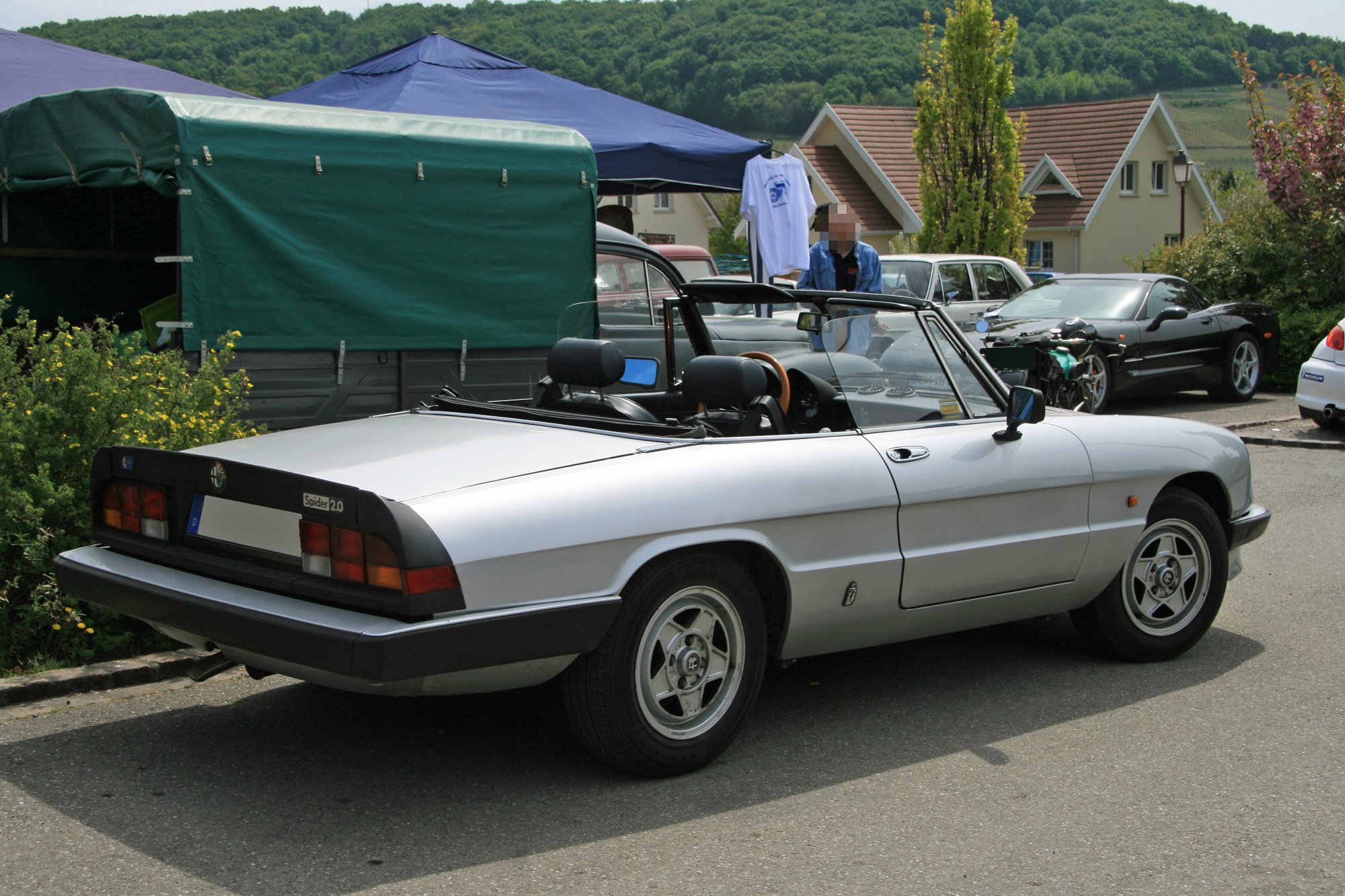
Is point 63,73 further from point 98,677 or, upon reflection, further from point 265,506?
point 265,506

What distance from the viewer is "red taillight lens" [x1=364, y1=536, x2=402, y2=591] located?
3176 millimetres

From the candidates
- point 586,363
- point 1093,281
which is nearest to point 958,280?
point 1093,281

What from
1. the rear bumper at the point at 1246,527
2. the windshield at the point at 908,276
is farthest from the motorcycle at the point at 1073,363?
the rear bumper at the point at 1246,527

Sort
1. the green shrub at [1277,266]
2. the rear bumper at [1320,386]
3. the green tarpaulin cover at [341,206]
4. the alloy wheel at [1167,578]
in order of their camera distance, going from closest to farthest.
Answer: the alloy wheel at [1167,578]
the green tarpaulin cover at [341,206]
the rear bumper at [1320,386]
the green shrub at [1277,266]

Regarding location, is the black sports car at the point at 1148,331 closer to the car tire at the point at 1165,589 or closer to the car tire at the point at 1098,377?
the car tire at the point at 1098,377

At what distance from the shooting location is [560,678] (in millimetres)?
3574

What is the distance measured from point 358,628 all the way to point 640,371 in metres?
1.89

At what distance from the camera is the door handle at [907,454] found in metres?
4.16

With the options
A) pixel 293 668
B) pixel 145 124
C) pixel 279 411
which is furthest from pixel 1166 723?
pixel 145 124

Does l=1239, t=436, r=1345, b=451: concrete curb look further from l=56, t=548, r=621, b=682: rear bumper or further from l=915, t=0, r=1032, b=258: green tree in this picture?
l=915, t=0, r=1032, b=258: green tree

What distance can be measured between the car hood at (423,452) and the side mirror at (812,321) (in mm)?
955

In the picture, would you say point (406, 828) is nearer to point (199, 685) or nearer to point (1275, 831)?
point (199, 685)

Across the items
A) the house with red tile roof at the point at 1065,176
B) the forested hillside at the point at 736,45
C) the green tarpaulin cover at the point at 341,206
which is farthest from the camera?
the house with red tile roof at the point at 1065,176

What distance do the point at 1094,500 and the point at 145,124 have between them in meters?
5.19
